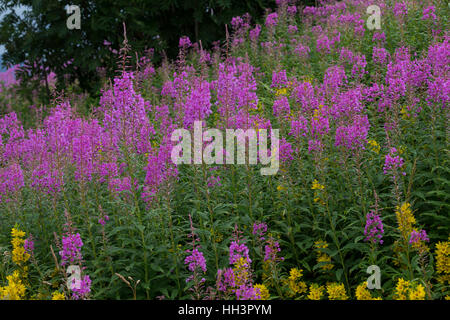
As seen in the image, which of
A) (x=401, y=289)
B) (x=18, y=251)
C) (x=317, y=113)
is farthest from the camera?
(x=317, y=113)

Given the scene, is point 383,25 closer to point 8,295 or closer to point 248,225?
point 248,225

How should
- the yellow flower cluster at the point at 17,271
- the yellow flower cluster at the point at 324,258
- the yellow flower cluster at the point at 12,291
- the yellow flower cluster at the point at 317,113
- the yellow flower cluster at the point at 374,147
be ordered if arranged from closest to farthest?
1. the yellow flower cluster at the point at 12,291
2. the yellow flower cluster at the point at 17,271
3. the yellow flower cluster at the point at 324,258
4. the yellow flower cluster at the point at 374,147
5. the yellow flower cluster at the point at 317,113

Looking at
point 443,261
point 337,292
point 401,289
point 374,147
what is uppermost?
point 374,147

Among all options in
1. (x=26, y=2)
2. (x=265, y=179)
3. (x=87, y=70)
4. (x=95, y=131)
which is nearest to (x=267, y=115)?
(x=265, y=179)

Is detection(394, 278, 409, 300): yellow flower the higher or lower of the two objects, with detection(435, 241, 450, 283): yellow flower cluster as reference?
lower

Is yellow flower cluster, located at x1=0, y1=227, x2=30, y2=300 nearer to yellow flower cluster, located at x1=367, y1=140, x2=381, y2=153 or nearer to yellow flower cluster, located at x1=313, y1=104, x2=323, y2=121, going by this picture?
yellow flower cluster, located at x1=313, y1=104, x2=323, y2=121

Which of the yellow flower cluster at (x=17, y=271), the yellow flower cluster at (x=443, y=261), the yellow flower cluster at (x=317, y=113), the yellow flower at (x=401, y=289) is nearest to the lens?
the yellow flower at (x=401, y=289)

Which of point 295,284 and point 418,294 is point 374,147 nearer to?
point 295,284

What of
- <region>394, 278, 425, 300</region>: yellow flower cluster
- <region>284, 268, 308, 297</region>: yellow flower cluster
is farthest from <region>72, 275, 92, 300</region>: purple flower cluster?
<region>394, 278, 425, 300</region>: yellow flower cluster

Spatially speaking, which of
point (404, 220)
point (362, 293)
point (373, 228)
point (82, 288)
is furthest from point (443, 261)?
point (82, 288)

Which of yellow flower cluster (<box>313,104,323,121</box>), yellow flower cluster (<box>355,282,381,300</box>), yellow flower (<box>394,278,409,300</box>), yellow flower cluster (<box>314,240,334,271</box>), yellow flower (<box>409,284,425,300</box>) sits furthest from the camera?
yellow flower cluster (<box>313,104,323,121</box>)

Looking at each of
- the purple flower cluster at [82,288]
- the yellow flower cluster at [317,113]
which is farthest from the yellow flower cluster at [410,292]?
the purple flower cluster at [82,288]

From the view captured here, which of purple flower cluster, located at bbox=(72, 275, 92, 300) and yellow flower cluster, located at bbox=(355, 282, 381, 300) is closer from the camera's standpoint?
purple flower cluster, located at bbox=(72, 275, 92, 300)

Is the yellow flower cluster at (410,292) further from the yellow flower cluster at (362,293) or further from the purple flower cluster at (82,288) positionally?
the purple flower cluster at (82,288)
